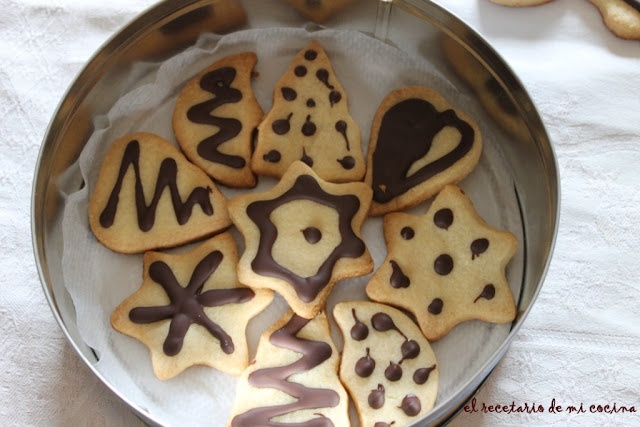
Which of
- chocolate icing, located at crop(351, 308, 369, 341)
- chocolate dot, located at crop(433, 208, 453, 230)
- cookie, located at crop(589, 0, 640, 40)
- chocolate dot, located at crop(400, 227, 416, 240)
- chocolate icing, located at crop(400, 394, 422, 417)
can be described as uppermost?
cookie, located at crop(589, 0, 640, 40)

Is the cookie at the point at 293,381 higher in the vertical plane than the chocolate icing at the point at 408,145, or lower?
lower

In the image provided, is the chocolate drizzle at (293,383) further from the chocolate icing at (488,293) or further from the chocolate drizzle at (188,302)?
the chocolate icing at (488,293)

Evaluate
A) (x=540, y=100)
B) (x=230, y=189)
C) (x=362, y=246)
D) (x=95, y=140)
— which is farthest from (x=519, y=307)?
(x=95, y=140)

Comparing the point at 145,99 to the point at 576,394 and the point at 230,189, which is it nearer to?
the point at 230,189

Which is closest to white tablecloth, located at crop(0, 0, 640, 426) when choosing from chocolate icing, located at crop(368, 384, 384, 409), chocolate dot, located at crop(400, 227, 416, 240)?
chocolate icing, located at crop(368, 384, 384, 409)

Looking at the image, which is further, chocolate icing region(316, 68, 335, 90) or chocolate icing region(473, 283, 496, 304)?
chocolate icing region(316, 68, 335, 90)

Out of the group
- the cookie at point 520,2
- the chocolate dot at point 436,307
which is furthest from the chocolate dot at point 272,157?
the cookie at point 520,2

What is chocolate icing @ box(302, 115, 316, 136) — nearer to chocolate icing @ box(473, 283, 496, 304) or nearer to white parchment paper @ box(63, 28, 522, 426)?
white parchment paper @ box(63, 28, 522, 426)
